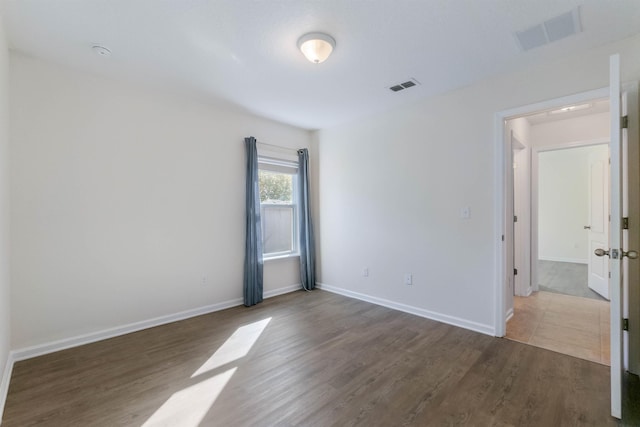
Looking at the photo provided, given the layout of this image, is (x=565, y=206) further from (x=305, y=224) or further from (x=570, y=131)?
(x=305, y=224)

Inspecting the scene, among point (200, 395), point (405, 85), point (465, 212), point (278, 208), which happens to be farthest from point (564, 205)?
point (200, 395)

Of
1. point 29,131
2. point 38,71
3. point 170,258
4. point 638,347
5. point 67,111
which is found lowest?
point 638,347

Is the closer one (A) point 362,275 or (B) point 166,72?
(B) point 166,72

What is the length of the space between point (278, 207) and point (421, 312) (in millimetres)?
2458

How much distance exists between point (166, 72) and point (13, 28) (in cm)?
100

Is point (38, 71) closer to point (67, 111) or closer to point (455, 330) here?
point (67, 111)

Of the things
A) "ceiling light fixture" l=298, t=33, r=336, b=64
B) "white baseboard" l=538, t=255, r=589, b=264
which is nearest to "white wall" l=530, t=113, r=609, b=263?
"white baseboard" l=538, t=255, r=589, b=264

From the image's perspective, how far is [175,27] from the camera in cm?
206

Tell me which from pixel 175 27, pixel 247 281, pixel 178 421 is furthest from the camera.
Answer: pixel 247 281

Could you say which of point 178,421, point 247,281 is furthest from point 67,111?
point 178,421

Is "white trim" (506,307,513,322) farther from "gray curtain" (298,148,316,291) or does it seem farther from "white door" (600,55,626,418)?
"gray curtain" (298,148,316,291)

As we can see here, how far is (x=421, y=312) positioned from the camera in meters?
3.39

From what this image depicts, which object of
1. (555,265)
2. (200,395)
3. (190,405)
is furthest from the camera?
(555,265)

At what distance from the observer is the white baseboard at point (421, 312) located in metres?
2.92
